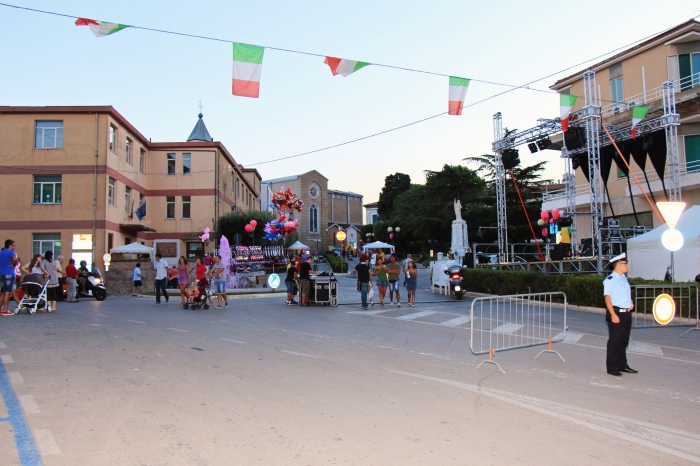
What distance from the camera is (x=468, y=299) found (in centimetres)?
2133

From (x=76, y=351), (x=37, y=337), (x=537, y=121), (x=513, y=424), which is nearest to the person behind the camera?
(x=513, y=424)

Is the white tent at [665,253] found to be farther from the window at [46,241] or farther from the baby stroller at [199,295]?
the window at [46,241]

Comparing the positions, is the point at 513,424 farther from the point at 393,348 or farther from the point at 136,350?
the point at 136,350

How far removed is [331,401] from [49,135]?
31.4 meters

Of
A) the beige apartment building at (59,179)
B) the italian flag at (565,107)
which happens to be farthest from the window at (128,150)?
the italian flag at (565,107)

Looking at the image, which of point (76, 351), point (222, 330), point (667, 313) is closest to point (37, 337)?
point (76, 351)

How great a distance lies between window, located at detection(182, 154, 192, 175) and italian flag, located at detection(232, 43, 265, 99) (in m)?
29.2

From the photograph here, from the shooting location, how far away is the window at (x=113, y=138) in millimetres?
32438

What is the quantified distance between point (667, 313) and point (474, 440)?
24.2 feet

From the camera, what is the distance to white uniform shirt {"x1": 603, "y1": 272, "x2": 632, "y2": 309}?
7828 mm

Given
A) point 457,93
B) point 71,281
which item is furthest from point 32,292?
point 457,93

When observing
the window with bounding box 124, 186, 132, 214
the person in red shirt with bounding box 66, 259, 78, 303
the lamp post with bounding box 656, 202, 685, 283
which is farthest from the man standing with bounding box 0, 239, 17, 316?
the window with bounding box 124, 186, 132, 214

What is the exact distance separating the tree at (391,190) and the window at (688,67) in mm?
61094

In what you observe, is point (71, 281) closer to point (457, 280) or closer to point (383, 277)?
point (383, 277)
